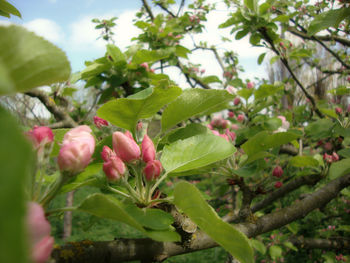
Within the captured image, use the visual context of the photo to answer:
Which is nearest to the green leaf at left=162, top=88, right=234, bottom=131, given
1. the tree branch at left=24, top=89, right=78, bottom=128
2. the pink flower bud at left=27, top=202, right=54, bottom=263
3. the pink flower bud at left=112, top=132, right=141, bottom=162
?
the pink flower bud at left=112, top=132, right=141, bottom=162

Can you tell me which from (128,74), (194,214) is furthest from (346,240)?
(194,214)

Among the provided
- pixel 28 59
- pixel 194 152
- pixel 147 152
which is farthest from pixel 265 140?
pixel 28 59

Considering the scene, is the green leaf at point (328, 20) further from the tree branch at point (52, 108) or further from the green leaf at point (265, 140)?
the tree branch at point (52, 108)

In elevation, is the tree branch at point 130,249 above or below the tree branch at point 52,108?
below

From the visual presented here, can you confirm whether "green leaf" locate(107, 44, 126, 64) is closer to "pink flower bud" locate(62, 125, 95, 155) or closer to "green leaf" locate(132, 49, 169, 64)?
"green leaf" locate(132, 49, 169, 64)

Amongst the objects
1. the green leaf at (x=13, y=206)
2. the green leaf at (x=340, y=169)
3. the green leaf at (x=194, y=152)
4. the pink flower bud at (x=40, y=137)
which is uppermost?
the green leaf at (x=13, y=206)

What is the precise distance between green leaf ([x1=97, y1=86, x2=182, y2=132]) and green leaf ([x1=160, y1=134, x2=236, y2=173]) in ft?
0.36

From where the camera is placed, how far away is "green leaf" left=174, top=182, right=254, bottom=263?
404mm

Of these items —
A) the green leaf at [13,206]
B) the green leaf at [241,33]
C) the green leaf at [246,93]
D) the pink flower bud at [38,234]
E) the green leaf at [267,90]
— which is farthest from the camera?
the green leaf at [241,33]

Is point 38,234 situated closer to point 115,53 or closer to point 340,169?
point 340,169

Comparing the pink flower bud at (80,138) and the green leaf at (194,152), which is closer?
the pink flower bud at (80,138)

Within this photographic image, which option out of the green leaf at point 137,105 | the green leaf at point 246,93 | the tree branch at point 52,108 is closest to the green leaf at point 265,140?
the green leaf at point 137,105

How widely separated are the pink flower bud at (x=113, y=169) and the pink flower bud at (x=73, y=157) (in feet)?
0.34

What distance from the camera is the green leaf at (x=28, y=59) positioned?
11.7 inches
